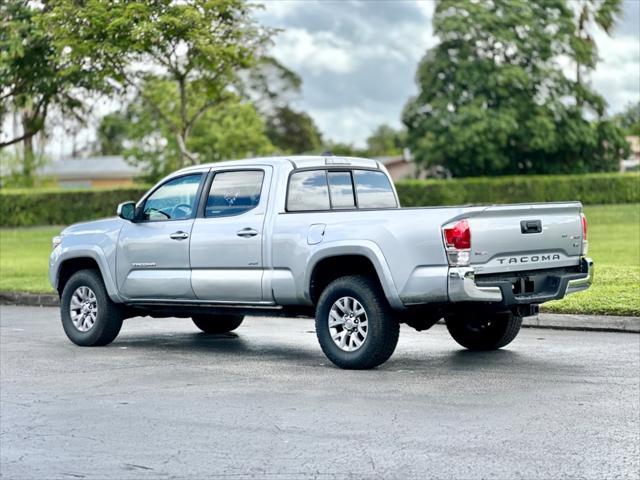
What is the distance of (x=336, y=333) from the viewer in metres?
10.2

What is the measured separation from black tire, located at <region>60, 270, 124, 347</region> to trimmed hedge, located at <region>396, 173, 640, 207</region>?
37.4 m

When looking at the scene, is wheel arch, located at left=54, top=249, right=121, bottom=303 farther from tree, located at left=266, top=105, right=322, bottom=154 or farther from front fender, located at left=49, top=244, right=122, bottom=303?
tree, located at left=266, top=105, right=322, bottom=154

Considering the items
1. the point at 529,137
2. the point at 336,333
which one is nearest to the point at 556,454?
the point at 336,333

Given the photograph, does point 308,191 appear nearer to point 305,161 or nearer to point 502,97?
point 305,161

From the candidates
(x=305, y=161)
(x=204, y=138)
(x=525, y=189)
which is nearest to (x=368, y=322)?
(x=305, y=161)

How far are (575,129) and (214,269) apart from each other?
43619mm

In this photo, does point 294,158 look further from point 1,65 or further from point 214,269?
point 1,65

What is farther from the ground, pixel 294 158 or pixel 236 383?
pixel 294 158

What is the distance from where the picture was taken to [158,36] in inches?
1193

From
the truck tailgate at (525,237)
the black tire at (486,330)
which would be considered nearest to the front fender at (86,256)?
the black tire at (486,330)

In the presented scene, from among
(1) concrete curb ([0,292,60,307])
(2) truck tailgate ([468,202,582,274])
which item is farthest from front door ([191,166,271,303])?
(1) concrete curb ([0,292,60,307])

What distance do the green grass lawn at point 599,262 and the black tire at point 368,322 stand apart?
426 centimetres

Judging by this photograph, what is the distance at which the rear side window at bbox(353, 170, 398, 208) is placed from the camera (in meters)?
11.5

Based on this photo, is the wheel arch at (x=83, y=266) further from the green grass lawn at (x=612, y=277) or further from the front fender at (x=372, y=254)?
the green grass lawn at (x=612, y=277)
